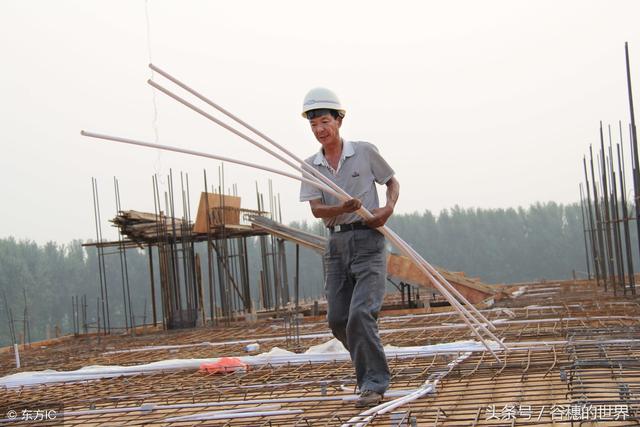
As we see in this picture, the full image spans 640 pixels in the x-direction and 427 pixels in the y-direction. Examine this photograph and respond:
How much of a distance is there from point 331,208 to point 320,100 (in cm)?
53

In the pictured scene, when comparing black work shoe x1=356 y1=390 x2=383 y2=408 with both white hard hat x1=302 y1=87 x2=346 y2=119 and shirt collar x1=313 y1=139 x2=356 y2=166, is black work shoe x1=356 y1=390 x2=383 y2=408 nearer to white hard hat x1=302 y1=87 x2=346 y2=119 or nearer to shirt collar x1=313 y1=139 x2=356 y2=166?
shirt collar x1=313 y1=139 x2=356 y2=166

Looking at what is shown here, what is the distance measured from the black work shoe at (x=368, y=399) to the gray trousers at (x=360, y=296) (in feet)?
0.15

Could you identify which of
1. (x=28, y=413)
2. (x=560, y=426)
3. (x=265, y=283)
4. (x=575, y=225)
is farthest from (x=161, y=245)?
(x=575, y=225)

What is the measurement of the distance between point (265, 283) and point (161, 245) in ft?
12.6

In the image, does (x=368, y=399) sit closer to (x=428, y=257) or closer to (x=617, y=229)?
(x=617, y=229)

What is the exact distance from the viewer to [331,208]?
3.86m

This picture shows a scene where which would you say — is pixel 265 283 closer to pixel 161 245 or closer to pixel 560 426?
pixel 161 245

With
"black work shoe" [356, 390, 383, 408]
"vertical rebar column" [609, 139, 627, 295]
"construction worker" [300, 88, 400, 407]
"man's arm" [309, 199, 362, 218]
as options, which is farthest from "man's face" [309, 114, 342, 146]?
"vertical rebar column" [609, 139, 627, 295]

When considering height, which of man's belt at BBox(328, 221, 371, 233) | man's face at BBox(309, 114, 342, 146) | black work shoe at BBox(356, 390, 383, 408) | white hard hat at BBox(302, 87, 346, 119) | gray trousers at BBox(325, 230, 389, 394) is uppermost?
white hard hat at BBox(302, 87, 346, 119)

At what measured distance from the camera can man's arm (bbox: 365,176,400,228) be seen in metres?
3.89

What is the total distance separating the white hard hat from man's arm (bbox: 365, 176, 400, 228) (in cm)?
48

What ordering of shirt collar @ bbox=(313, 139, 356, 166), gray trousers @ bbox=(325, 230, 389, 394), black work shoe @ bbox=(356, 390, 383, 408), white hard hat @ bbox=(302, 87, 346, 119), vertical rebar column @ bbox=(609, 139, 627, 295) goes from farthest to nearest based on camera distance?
vertical rebar column @ bbox=(609, 139, 627, 295)
shirt collar @ bbox=(313, 139, 356, 166)
white hard hat @ bbox=(302, 87, 346, 119)
gray trousers @ bbox=(325, 230, 389, 394)
black work shoe @ bbox=(356, 390, 383, 408)

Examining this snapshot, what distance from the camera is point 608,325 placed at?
21.6 ft

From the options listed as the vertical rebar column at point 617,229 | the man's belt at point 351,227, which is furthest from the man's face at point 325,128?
the vertical rebar column at point 617,229
